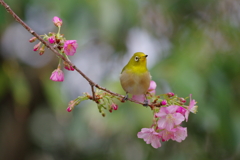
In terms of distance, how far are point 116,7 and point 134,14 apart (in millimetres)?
319

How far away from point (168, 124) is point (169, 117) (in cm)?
3

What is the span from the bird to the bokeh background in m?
1.21

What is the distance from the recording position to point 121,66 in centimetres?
438

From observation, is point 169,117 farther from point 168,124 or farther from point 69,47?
point 69,47

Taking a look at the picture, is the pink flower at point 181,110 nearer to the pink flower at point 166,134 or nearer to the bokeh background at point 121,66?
the pink flower at point 166,134

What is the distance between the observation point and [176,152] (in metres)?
4.38

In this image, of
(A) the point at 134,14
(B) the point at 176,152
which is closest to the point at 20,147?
(B) the point at 176,152

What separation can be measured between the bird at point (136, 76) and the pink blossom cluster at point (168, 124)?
0.37 m

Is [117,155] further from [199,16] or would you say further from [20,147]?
[199,16]

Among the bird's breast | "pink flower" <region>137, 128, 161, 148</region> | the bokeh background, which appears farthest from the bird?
the bokeh background

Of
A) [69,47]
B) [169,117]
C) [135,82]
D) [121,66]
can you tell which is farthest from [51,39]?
[121,66]

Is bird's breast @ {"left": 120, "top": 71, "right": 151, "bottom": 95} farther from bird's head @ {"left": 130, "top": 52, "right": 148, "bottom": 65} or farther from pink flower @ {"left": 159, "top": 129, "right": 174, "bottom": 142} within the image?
pink flower @ {"left": 159, "top": 129, "right": 174, "bottom": 142}

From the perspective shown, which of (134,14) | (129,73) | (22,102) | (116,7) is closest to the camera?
(129,73)

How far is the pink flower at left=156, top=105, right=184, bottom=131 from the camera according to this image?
150cm
